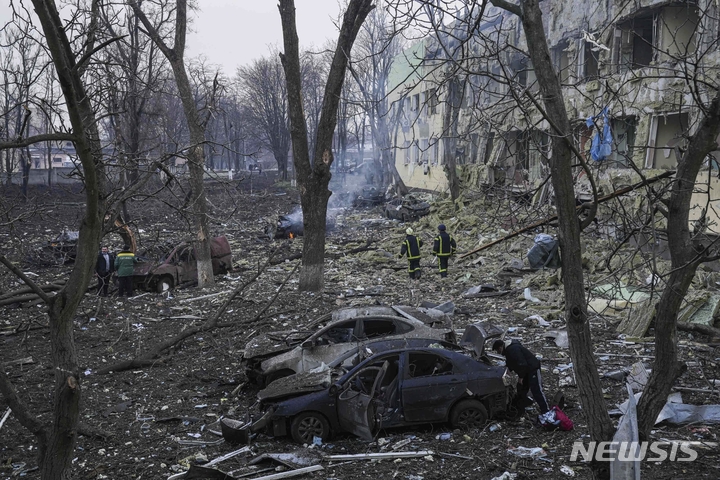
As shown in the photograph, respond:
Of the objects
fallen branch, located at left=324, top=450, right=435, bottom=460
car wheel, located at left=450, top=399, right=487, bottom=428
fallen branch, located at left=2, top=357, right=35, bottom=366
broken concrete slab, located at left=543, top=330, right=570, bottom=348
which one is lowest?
fallen branch, located at left=2, top=357, right=35, bottom=366

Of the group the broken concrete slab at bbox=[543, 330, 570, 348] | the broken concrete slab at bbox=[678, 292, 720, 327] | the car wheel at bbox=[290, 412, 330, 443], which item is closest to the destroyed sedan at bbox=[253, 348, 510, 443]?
the car wheel at bbox=[290, 412, 330, 443]

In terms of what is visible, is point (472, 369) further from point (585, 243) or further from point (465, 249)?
point (465, 249)

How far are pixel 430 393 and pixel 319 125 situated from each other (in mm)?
8179

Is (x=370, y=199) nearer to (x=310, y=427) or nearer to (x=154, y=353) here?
(x=154, y=353)

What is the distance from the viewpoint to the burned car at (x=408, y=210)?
3099 centimetres

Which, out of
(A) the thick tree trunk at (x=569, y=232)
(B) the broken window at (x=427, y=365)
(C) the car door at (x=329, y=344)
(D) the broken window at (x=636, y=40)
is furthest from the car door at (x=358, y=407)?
(D) the broken window at (x=636, y=40)

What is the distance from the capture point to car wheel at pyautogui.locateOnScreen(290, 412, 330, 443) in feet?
24.5

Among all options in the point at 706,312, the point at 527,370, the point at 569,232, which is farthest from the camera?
the point at 706,312

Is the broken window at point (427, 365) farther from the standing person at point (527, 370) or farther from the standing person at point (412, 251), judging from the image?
the standing person at point (412, 251)

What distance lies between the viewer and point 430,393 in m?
7.74

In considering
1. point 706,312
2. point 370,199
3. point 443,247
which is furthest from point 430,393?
point 370,199

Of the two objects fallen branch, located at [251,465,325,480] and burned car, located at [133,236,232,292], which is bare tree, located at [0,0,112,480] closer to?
fallen branch, located at [251,465,325,480]

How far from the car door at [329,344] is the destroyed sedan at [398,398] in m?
1.27

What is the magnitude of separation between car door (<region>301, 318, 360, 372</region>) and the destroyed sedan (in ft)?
4.17
